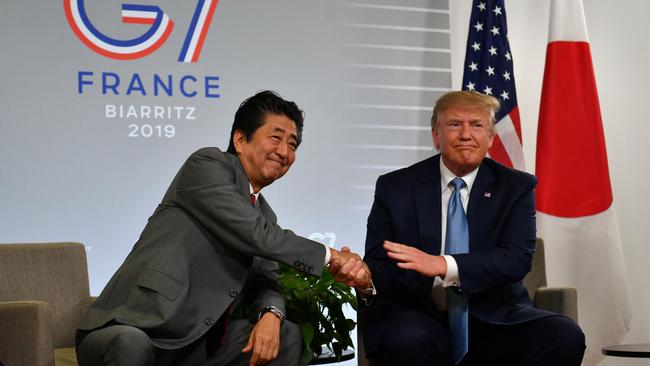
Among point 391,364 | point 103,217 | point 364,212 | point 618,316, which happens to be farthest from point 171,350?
point 618,316

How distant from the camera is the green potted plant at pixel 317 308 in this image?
10.8 feet

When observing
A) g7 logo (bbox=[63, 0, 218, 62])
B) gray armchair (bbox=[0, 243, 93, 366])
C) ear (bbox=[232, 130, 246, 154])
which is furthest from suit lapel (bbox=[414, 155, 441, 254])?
g7 logo (bbox=[63, 0, 218, 62])

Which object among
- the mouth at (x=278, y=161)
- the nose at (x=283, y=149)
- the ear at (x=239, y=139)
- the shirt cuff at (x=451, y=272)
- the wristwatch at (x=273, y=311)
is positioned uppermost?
the ear at (x=239, y=139)

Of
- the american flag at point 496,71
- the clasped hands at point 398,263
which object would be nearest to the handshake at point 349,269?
the clasped hands at point 398,263

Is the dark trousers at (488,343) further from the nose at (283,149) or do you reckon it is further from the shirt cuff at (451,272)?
the nose at (283,149)

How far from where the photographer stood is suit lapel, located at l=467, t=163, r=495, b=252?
3205 mm

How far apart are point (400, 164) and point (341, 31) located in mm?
881

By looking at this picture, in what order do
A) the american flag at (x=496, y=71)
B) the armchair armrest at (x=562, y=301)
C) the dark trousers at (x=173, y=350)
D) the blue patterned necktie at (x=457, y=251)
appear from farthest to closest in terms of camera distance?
the american flag at (x=496, y=71) → the armchair armrest at (x=562, y=301) → the blue patterned necktie at (x=457, y=251) → the dark trousers at (x=173, y=350)

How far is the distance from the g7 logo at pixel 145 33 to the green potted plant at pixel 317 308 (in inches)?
81.7

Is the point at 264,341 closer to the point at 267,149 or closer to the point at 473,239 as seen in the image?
the point at 267,149

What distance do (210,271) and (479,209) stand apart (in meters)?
1.02

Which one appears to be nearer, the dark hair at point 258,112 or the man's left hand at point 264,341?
the man's left hand at point 264,341

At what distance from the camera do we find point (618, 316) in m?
5.01

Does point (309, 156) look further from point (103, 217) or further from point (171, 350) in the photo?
point (171, 350)
